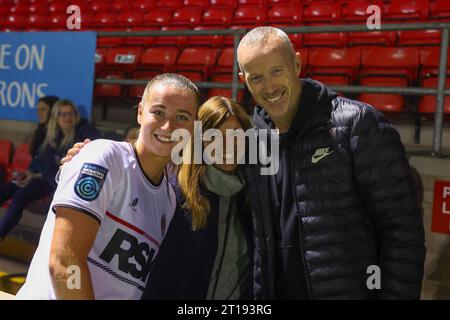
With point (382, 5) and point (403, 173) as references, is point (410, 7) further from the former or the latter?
point (403, 173)

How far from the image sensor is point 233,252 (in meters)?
1.20

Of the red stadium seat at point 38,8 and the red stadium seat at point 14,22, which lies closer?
the red stadium seat at point 14,22

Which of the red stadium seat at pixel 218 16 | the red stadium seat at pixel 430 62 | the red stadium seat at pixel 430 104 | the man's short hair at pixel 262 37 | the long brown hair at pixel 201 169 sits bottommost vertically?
the long brown hair at pixel 201 169

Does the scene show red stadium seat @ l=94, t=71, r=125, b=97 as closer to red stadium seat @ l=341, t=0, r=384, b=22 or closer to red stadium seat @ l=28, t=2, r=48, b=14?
red stadium seat @ l=341, t=0, r=384, b=22

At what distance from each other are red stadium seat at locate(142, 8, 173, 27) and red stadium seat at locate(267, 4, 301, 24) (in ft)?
3.61

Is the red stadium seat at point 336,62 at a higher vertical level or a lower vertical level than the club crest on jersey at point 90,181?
higher

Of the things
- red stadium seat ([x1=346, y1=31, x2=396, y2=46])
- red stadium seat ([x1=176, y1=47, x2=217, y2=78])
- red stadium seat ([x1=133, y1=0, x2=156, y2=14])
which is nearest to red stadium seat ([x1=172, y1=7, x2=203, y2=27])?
red stadium seat ([x1=133, y1=0, x2=156, y2=14])

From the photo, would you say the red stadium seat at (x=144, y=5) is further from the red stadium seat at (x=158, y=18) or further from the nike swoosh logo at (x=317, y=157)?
the nike swoosh logo at (x=317, y=157)

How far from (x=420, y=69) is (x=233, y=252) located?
2282mm

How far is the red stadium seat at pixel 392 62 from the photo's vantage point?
296 centimetres

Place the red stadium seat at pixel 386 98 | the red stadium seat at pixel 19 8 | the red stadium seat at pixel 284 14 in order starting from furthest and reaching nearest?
the red stadium seat at pixel 19 8 < the red stadium seat at pixel 284 14 < the red stadium seat at pixel 386 98

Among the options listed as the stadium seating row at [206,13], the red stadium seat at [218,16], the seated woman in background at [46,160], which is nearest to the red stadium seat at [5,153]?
the seated woman in background at [46,160]

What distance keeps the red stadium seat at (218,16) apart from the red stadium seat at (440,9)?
1766 millimetres

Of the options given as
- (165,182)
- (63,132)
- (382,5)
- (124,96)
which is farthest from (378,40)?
(165,182)
